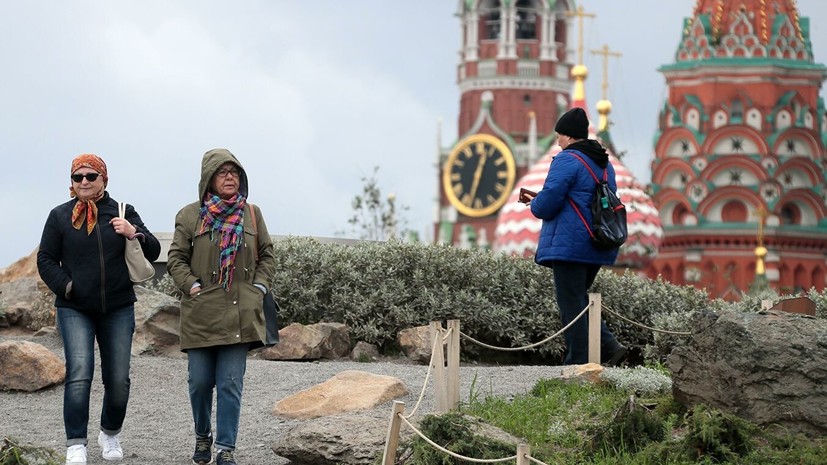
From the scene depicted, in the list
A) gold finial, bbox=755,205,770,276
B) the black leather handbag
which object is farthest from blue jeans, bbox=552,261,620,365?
gold finial, bbox=755,205,770,276

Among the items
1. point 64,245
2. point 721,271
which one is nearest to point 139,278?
point 64,245

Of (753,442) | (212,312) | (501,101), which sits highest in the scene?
(501,101)

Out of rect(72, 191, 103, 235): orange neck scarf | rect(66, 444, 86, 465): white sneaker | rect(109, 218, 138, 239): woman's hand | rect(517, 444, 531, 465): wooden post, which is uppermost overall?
rect(72, 191, 103, 235): orange neck scarf

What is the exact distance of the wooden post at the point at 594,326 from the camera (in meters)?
13.0

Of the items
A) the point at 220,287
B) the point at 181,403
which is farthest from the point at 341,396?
the point at 220,287

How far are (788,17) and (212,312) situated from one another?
6394 cm

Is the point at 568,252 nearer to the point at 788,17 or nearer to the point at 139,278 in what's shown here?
the point at 139,278

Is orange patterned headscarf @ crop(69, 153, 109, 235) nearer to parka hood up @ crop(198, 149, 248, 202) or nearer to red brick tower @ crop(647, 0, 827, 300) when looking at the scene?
parka hood up @ crop(198, 149, 248, 202)

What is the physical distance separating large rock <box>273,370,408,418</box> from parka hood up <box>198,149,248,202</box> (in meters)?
2.14

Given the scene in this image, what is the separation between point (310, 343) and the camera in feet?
49.1

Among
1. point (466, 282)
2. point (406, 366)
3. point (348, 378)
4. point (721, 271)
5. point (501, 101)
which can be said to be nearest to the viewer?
point (348, 378)

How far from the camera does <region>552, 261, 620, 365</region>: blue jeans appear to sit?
12891 millimetres

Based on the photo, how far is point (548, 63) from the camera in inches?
4213

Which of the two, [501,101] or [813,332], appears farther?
[501,101]
